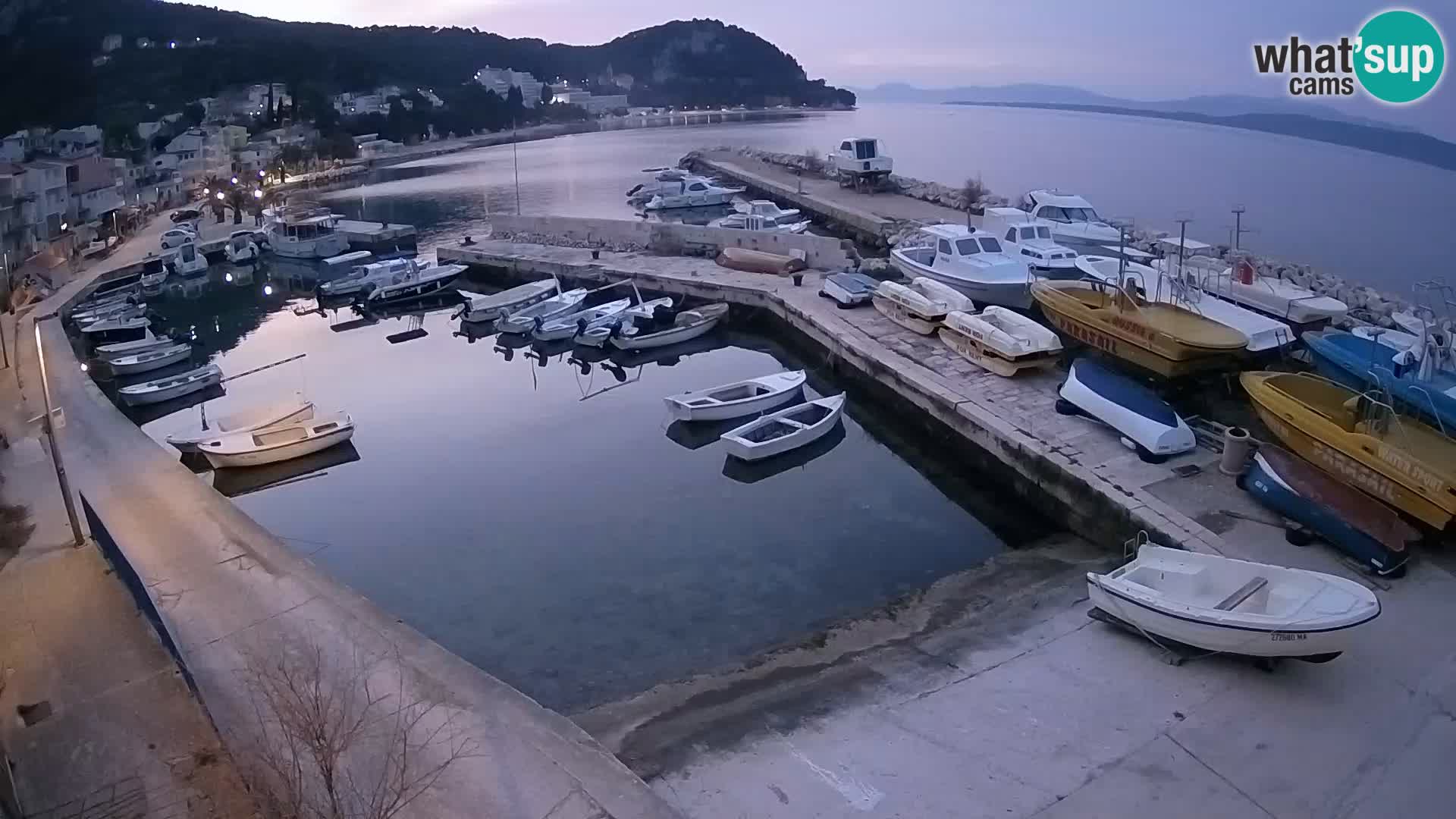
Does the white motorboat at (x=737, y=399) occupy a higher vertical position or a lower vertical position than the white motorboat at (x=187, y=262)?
lower

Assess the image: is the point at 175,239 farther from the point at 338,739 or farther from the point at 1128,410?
the point at 1128,410

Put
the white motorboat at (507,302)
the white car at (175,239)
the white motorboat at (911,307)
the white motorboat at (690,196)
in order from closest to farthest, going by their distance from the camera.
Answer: the white motorboat at (911,307), the white motorboat at (507,302), the white car at (175,239), the white motorboat at (690,196)

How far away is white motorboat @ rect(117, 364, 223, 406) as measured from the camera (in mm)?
19891

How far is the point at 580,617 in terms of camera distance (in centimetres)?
1150

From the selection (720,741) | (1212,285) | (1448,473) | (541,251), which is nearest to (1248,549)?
(1448,473)

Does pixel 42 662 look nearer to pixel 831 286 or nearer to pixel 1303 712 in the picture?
pixel 1303 712

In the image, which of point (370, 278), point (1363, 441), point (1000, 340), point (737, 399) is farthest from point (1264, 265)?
point (370, 278)

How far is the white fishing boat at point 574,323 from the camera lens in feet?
75.9

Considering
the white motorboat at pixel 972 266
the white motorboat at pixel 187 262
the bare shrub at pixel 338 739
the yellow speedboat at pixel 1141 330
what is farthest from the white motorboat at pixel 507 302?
the bare shrub at pixel 338 739

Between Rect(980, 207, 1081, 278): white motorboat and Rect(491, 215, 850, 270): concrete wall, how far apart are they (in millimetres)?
4451

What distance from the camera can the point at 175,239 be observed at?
35.9 m

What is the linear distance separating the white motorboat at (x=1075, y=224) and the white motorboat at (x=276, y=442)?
681 inches

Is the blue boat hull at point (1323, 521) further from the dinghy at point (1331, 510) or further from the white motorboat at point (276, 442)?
the white motorboat at point (276, 442)

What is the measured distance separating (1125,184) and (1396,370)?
48875 millimetres
